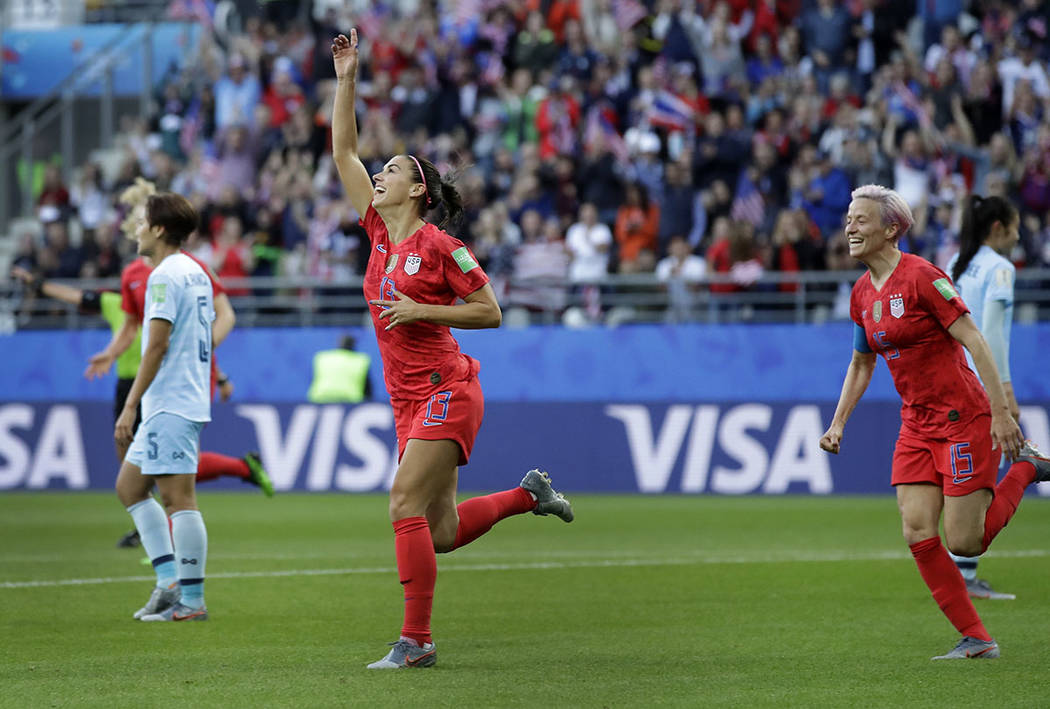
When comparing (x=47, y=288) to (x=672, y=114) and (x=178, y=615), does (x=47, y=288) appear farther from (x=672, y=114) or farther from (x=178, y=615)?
(x=672, y=114)

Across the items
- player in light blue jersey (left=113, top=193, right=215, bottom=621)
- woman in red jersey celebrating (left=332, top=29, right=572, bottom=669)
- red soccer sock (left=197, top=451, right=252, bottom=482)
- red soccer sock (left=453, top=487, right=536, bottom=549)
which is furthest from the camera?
red soccer sock (left=197, top=451, right=252, bottom=482)

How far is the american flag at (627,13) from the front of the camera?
22938 millimetres

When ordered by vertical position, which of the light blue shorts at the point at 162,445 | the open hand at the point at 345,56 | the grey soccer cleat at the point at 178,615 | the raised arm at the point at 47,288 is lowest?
the grey soccer cleat at the point at 178,615

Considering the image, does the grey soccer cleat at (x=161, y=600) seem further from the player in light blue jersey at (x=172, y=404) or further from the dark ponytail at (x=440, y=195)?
the dark ponytail at (x=440, y=195)

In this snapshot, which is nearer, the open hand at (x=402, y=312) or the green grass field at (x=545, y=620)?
the green grass field at (x=545, y=620)

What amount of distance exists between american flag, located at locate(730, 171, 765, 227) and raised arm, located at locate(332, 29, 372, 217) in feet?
41.6

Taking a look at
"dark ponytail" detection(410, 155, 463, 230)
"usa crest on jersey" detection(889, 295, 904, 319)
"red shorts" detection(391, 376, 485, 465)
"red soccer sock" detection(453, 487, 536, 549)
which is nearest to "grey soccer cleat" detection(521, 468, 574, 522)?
"red soccer sock" detection(453, 487, 536, 549)

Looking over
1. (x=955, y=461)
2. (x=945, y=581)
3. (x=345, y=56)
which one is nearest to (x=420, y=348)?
(x=345, y=56)

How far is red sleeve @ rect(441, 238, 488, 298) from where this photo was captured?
7.41m

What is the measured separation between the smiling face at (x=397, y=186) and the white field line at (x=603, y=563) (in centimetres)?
446

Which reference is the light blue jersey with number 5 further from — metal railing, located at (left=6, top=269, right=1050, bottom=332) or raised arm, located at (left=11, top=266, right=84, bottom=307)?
metal railing, located at (left=6, top=269, right=1050, bottom=332)

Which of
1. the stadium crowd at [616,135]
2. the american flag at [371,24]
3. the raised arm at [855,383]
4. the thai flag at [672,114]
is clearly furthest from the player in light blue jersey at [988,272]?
the american flag at [371,24]

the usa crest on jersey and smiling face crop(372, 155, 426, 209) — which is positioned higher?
smiling face crop(372, 155, 426, 209)

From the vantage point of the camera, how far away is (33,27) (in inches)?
1207
